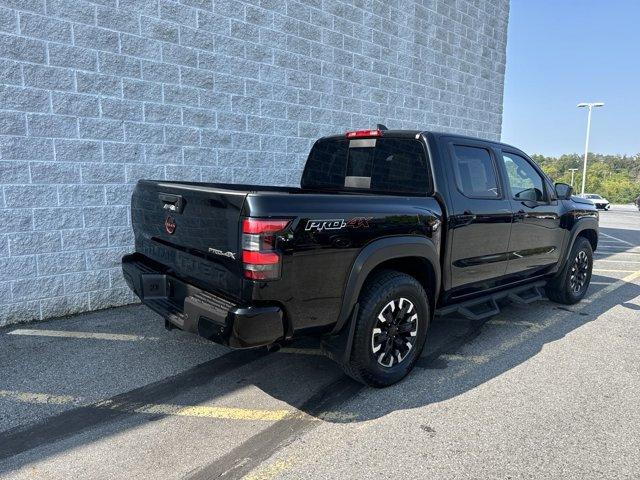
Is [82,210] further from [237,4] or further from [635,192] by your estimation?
[635,192]

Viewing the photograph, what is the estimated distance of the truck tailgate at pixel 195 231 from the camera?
9.27 feet

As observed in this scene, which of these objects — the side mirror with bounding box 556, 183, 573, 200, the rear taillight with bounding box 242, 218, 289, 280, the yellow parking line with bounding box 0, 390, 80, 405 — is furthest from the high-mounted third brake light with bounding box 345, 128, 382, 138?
the yellow parking line with bounding box 0, 390, 80, 405

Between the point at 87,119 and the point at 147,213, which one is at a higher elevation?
the point at 87,119

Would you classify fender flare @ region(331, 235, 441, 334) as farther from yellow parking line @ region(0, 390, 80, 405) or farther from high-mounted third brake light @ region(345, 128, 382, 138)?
yellow parking line @ region(0, 390, 80, 405)

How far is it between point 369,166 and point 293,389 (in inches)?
79.9

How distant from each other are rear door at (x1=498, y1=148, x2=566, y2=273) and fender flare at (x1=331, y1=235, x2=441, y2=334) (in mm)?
1554

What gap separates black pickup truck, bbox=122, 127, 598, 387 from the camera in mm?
2789

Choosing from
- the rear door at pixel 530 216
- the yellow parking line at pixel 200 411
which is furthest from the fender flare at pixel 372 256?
the rear door at pixel 530 216

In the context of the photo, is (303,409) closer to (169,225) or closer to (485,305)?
(169,225)

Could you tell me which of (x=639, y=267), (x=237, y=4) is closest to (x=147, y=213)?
(x=237, y=4)

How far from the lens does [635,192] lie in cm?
6372

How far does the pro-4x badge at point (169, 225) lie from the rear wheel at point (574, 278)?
4.63 meters

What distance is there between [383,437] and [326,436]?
35 cm

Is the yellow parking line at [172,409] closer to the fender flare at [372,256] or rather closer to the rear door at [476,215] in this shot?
the fender flare at [372,256]
